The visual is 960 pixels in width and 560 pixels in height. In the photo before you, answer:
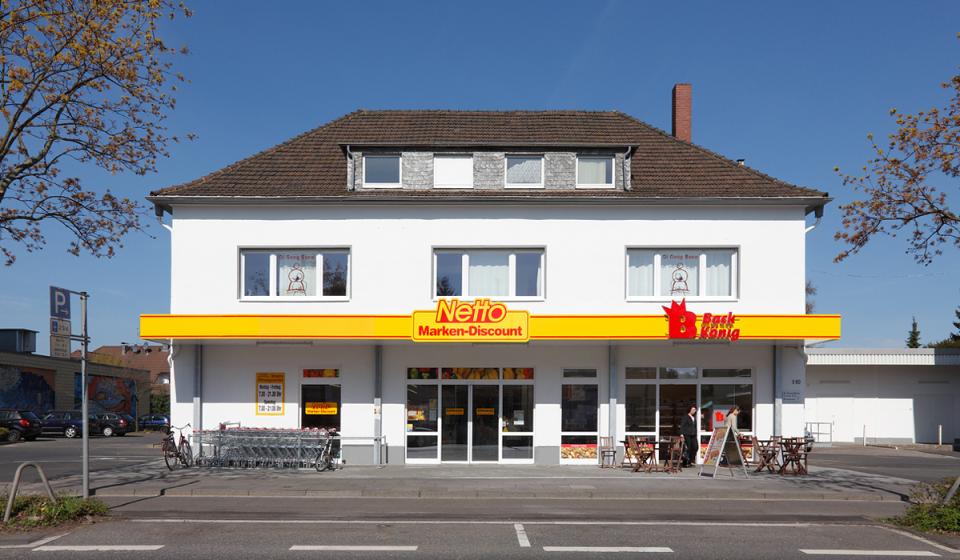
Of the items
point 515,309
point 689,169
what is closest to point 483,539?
point 515,309

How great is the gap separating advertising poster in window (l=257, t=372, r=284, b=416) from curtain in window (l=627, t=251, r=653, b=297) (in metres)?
9.01

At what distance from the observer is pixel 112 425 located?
42.1m

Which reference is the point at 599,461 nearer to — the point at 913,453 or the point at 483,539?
the point at 483,539

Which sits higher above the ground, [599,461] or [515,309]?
[515,309]

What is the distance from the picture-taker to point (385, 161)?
20469 mm

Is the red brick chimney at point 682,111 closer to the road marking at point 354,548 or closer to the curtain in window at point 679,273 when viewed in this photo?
the curtain in window at point 679,273

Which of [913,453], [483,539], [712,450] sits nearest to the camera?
[483,539]

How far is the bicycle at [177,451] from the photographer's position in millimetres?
18453

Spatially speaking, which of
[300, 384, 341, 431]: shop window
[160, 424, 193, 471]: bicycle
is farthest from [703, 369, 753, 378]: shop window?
[160, 424, 193, 471]: bicycle

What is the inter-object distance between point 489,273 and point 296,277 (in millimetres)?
4809

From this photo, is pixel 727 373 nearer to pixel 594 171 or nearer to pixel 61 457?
pixel 594 171

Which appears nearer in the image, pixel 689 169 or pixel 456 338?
pixel 456 338

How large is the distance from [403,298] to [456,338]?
→ 209 centimetres

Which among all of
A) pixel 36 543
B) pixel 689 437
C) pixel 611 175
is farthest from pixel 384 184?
pixel 36 543
